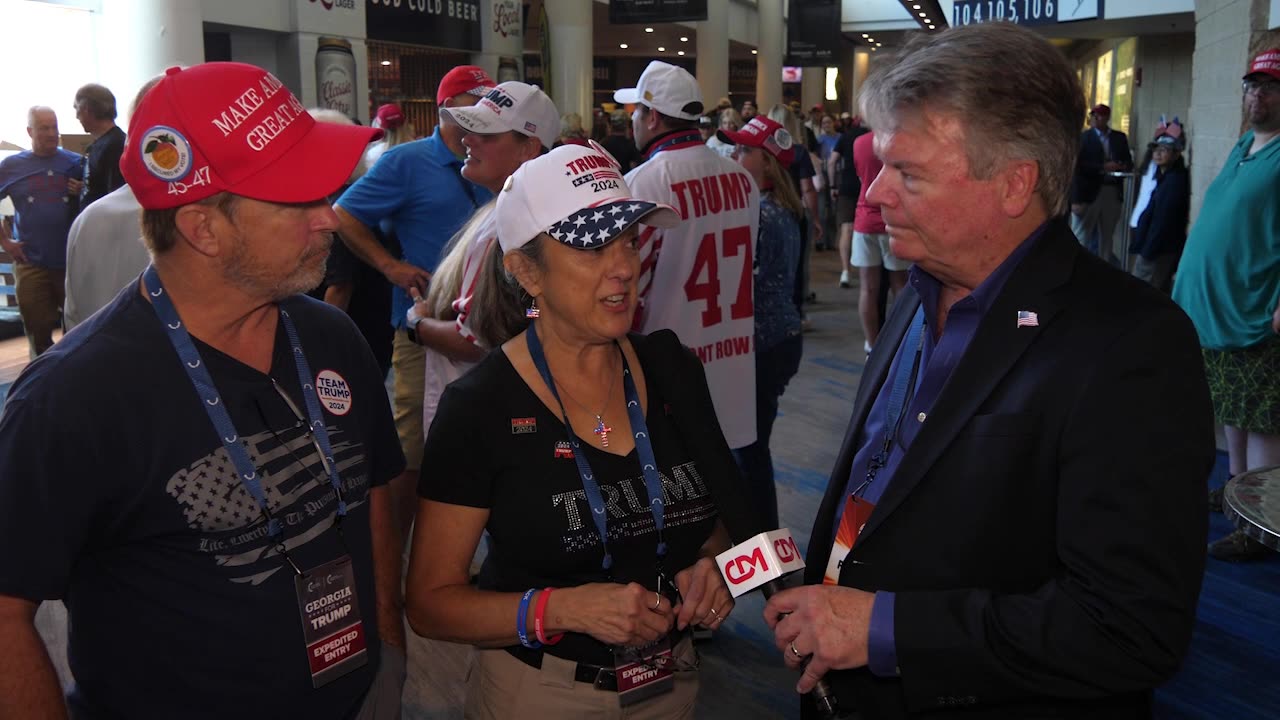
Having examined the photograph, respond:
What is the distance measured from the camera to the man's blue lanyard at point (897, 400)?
5.27ft

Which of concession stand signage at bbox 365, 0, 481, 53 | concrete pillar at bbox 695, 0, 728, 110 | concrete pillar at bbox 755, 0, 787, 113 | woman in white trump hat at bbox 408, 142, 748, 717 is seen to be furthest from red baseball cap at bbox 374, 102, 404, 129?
concrete pillar at bbox 755, 0, 787, 113

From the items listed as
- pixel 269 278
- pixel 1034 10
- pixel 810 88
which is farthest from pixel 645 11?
pixel 269 278

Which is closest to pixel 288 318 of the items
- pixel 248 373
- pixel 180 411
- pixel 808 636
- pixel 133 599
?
pixel 248 373

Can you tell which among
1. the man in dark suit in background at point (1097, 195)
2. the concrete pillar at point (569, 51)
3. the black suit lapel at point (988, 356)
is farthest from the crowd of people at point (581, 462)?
the concrete pillar at point (569, 51)

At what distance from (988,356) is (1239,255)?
11.2 feet

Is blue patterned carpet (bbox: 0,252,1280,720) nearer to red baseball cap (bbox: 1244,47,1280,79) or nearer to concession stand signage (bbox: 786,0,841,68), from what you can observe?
red baseball cap (bbox: 1244,47,1280,79)

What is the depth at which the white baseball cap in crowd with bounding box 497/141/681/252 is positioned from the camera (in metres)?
1.80

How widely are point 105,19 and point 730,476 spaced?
959 centimetres

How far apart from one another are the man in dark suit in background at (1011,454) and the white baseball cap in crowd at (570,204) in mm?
490

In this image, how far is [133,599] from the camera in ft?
4.73

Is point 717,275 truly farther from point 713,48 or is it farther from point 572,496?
point 713,48

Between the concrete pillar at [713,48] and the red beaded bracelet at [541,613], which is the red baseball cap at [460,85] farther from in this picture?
the concrete pillar at [713,48]

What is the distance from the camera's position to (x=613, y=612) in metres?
1.63

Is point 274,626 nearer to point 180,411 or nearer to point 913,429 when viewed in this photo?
point 180,411
